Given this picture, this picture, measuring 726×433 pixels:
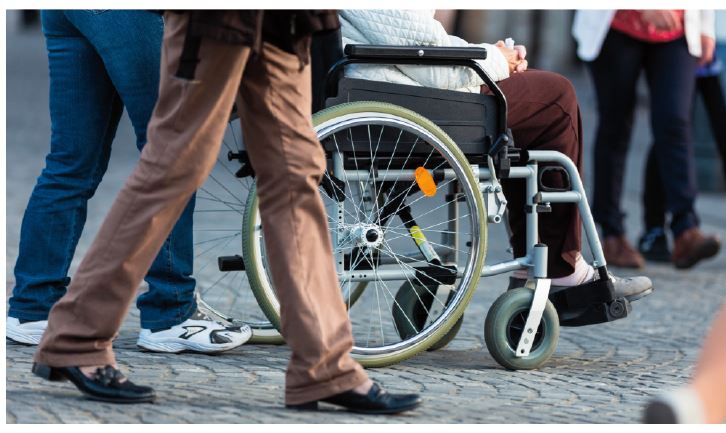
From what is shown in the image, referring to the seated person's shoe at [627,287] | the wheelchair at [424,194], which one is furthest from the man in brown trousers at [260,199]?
the seated person's shoe at [627,287]

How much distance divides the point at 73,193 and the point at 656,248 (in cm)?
429

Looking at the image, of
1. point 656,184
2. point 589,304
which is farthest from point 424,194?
point 656,184

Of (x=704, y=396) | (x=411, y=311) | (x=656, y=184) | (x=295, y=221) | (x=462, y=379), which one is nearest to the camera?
(x=704, y=396)

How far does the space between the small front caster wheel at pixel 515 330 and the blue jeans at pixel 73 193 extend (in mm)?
959

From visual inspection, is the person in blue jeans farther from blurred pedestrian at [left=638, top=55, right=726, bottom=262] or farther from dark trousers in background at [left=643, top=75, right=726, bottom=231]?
dark trousers in background at [left=643, top=75, right=726, bottom=231]

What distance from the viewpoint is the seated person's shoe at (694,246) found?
7.50m

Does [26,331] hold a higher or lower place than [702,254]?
higher

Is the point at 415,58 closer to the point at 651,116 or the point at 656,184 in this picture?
the point at 651,116

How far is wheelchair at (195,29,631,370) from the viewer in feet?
14.1

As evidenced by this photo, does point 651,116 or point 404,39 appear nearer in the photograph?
point 404,39

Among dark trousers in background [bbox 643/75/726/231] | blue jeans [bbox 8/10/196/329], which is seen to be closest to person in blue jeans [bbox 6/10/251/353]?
blue jeans [bbox 8/10/196/329]

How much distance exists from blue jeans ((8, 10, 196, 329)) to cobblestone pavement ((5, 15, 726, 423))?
0.18 m

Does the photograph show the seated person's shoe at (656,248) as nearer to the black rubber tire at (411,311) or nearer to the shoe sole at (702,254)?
the shoe sole at (702,254)

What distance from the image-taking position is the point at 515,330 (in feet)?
15.0
